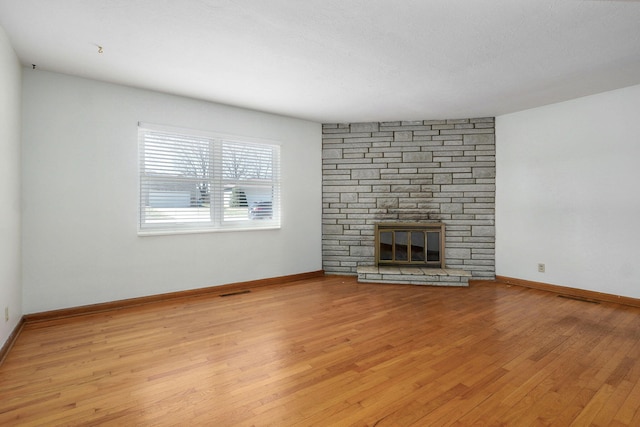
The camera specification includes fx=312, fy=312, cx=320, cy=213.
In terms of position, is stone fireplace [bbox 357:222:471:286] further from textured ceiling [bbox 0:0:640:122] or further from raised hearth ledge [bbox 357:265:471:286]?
textured ceiling [bbox 0:0:640:122]

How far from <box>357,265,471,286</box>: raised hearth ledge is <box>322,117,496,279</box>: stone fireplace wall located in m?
0.35

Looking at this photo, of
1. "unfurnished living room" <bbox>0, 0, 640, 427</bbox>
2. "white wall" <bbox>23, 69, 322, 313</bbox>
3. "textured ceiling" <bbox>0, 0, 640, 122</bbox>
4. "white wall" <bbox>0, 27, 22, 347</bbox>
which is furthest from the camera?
"white wall" <bbox>23, 69, 322, 313</bbox>

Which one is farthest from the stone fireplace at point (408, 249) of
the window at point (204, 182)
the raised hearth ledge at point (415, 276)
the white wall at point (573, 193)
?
the window at point (204, 182)

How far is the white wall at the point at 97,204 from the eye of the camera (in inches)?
116

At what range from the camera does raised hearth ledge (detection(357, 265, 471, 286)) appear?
Result: 4.31 meters

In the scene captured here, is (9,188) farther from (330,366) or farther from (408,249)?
(408,249)

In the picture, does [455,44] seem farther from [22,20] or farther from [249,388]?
[22,20]

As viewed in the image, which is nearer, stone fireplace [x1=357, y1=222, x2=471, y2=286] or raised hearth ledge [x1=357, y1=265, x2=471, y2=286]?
raised hearth ledge [x1=357, y1=265, x2=471, y2=286]

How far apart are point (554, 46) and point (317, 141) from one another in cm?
308

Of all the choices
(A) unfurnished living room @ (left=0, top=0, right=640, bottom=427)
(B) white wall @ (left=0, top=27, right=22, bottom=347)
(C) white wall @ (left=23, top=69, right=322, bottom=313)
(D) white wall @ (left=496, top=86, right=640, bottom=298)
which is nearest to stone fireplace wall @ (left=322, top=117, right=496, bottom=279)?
(A) unfurnished living room @ (left=0, top=0, right=640, bottom=427)

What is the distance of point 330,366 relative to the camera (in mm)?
2104

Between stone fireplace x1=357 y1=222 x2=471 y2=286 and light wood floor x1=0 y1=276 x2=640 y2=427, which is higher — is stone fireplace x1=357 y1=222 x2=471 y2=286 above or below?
above

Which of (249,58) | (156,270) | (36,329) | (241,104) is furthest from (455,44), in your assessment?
(36,329)

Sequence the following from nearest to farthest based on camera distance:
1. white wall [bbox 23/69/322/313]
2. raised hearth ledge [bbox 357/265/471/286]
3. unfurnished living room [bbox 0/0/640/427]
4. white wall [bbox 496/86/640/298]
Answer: unfurnished living room [bbox 0/0/640/427]
white wall [bbox 23/69/322/313]
white wall [bbox 496/86/640/298]
raised hearth ledge [bbox 357/265/471/286]
